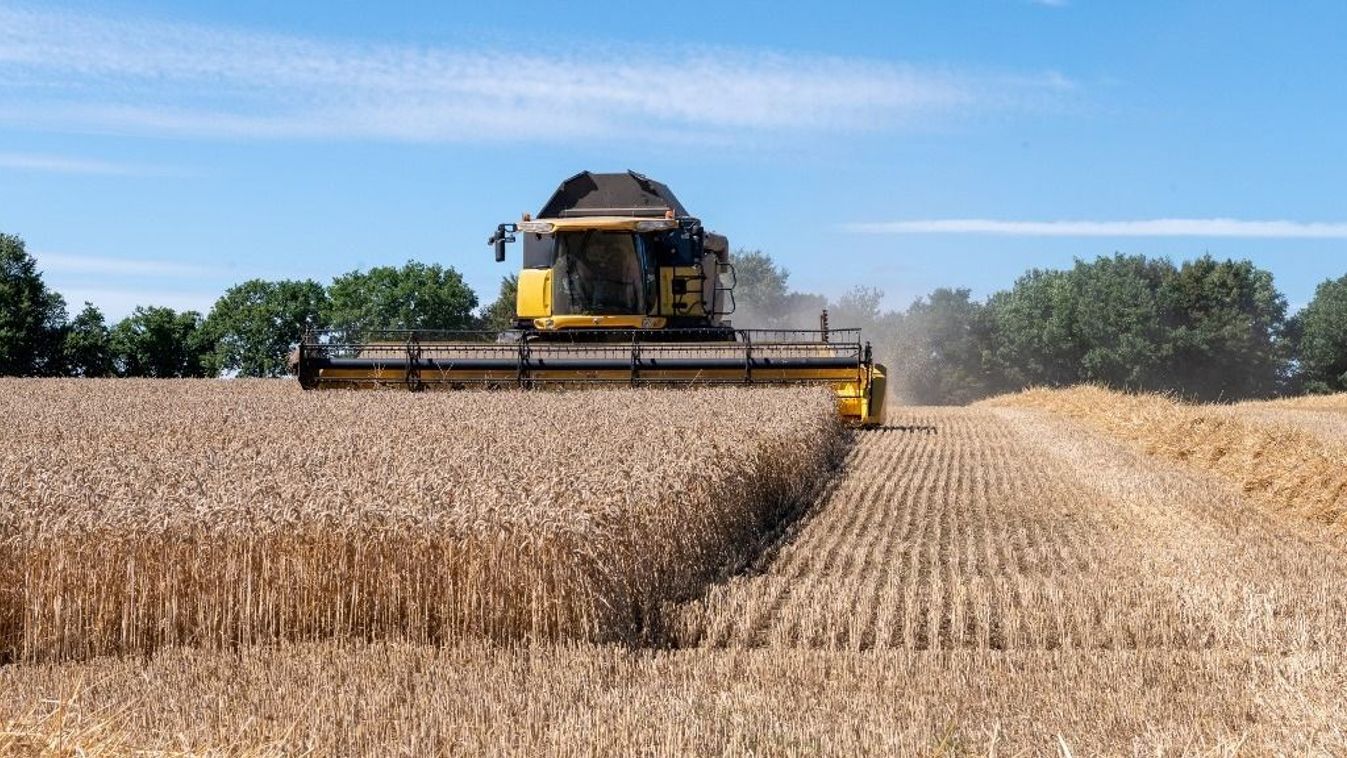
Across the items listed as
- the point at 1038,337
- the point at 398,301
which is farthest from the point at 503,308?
the point at 1038,337

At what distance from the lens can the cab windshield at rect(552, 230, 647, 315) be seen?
21656mm

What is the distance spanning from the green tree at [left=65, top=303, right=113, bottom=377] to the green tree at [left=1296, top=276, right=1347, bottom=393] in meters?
52.3

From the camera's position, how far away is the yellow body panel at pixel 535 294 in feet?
71.8

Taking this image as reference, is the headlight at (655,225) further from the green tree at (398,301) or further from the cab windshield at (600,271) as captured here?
the green tree at (398,301)

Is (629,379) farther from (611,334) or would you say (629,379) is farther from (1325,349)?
(1325,349)

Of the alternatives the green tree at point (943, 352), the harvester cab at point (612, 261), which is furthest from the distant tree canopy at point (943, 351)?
the harvester cab at point (612, 261)

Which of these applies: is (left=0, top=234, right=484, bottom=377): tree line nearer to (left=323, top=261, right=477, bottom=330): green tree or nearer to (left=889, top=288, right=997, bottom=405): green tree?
(left=323, top=261, right=477, bottom=330): green tree

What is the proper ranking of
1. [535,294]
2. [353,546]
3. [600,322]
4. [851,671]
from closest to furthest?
[851,671], [353,546], [600,322], [535,294]

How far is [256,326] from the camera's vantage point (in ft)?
195

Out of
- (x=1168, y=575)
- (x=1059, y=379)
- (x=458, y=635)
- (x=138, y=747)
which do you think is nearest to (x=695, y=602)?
(x=458, y=635)

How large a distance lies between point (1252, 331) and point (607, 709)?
69745mm

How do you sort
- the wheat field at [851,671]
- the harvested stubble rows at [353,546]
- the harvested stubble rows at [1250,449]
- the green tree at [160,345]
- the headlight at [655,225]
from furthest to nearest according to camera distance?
the green tree at [160,345] → the headlight at [655,225] → the harvested stubble rows at [1250,449] → the harvested stubble rows at [353,546] → the wheat field at [851,671]

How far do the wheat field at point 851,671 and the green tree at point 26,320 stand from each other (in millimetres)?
44961

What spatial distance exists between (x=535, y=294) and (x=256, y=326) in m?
40.1
